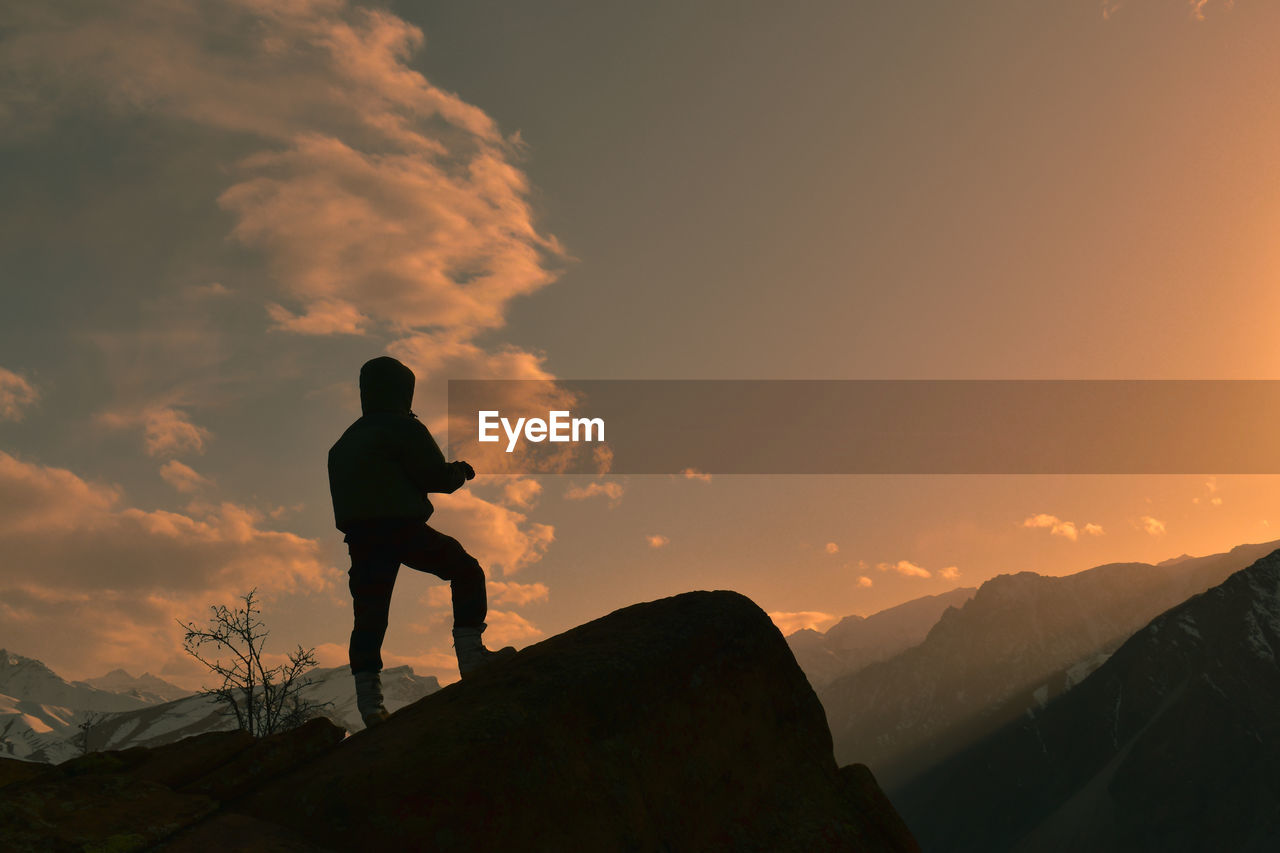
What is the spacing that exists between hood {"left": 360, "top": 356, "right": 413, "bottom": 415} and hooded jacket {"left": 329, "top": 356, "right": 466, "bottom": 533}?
0.03 feet

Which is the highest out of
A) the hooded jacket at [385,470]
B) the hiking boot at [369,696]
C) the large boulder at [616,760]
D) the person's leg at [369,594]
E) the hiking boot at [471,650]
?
the hooded jacket at [385,470]

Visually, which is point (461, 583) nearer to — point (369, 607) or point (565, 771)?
point (369, 607)

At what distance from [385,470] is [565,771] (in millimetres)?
3641

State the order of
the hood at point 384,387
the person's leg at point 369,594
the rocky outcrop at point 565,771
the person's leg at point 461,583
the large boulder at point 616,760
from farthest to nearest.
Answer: the hood at point 384,387 < the person's leg at point 461,583 < the person's leg at point 369,594 < the large boulder at point 616,760 < the rocky outcrop at point 565,771

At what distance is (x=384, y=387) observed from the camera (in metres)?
8.80

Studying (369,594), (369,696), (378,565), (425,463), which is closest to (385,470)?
(425,463)

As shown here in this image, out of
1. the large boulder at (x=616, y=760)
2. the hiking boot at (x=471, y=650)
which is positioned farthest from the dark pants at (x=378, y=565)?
the large boulder at (x=616, y=760)

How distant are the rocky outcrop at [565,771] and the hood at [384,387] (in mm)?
2982

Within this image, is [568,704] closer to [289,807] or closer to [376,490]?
[289,807]

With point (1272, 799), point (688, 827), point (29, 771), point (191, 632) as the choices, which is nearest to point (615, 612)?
point (688, 827)

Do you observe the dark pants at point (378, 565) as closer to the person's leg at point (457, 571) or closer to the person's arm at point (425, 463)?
the person's leg at point (457, 571)

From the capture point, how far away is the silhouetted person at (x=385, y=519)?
8297 millimetres

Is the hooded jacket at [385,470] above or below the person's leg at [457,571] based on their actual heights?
above

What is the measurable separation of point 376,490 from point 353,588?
1063 millimetres
